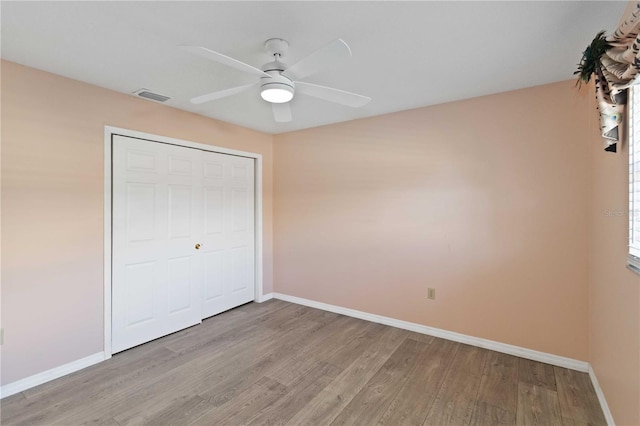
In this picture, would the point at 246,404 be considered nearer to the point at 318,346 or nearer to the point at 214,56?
the point at 318,346

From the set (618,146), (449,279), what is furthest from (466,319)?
(618,146)

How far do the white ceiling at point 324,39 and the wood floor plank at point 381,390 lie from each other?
2448 millimetres

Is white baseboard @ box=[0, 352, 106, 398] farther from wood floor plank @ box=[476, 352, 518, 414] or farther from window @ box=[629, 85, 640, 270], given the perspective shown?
window @ box=[629, 85, 640, 270]

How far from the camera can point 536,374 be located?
2391 millimetres

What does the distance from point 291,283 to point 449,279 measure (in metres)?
2.15

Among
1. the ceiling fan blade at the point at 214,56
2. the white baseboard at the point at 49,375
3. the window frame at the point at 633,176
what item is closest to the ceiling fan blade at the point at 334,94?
the ceiling fan blade at the point at 214,56

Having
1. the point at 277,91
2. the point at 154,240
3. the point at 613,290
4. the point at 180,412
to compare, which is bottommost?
the point at 180,412

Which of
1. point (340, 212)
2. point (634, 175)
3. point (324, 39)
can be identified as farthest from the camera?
point (340, 212)

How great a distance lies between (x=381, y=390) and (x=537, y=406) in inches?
41.2

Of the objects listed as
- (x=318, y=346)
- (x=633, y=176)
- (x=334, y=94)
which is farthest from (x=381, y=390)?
(x=334, y=94)

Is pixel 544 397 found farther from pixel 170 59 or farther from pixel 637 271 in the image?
pixel 170 59

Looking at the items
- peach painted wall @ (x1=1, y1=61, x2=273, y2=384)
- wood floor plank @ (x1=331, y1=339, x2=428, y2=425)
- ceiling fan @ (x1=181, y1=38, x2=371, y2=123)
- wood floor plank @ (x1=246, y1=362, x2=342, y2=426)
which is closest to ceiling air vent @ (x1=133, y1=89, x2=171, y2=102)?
peach painted wall @ (x1=1, y1=61, x2=273, y2=384)

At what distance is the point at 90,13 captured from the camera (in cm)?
166

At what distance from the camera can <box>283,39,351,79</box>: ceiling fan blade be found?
1477 mm
